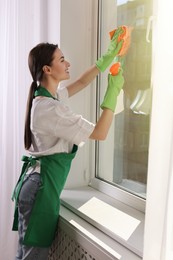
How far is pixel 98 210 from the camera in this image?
142 cm

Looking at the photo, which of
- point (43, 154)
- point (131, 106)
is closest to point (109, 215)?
point (43, 154)

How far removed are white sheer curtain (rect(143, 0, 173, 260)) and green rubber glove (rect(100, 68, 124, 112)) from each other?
17.8 inches

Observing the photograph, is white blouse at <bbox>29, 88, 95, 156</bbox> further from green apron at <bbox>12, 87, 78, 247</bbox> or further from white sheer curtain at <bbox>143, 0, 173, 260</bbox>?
white sheer curtain at <bbox>143, 0, 173, 260</bbox>

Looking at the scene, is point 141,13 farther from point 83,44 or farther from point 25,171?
point 25,171

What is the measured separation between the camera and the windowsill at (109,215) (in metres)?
1.13

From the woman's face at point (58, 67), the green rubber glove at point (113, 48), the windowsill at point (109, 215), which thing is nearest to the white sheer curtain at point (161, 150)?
the windowsill at point (109, 215)

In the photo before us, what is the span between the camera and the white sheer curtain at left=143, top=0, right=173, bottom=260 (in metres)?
0.71

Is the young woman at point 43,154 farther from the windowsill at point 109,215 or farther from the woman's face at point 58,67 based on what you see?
the windowsill at point 109,215

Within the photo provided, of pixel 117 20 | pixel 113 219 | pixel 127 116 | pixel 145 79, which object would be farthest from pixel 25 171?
pixel 117 20

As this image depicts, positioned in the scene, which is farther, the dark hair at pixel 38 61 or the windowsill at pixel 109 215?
the dark hair at pixel 38 61

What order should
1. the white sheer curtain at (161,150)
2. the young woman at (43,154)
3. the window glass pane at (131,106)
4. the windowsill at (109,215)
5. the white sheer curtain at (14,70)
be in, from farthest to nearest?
the white sheer curtain at (14,70), the window glass pane at (131,106), the young woman at (43,154), the windowsill at (109,215), the white sheer curtain at (161,150)

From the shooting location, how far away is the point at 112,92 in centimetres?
120

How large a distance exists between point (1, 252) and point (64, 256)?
0.47 metres

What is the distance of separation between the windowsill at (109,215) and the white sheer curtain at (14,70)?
338mm
